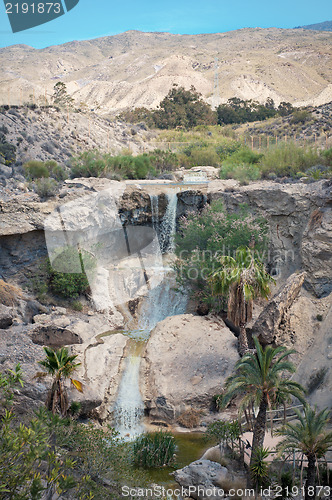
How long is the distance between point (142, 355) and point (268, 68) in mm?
85095

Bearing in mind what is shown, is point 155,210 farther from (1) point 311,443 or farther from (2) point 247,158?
(1) point 311,443

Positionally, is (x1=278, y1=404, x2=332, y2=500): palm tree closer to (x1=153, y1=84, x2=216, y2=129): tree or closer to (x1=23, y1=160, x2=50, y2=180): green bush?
(x1=23, y1=160, x2=50, y2=180): green bush

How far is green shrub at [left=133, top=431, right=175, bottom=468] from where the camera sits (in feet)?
47.3

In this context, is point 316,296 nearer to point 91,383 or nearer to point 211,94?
point 91,383

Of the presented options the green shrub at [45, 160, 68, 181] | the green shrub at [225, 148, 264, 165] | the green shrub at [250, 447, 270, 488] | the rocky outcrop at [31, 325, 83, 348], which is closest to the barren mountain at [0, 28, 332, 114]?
the green shrub at [45, 160, 68, 181]

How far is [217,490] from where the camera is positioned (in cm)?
1294

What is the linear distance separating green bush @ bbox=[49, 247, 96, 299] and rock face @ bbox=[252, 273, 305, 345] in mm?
9091

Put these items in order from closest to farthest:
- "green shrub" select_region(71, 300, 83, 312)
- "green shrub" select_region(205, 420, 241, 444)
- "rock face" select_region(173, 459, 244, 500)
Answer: "rock face" select_region(173, 459, 244, 500) → "green shrub" select_region(205, 420, 241, 444) → "green shrub" select_region(71, 300, 83, 312)

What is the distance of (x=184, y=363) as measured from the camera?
18844 millimetres

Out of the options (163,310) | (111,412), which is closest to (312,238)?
(163,310)

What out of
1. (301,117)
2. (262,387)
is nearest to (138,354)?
(262,387)

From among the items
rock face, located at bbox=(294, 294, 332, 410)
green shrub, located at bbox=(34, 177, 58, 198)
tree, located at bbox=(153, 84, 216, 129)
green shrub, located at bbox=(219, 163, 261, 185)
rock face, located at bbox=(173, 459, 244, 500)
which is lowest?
rock face, located at bbox=(173, 459, 244, 500)

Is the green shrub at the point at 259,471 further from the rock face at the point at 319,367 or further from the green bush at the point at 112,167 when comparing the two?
the green bush at the point at 112,167

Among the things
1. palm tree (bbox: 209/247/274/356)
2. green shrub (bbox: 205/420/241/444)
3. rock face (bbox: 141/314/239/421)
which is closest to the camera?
green shrub (bbox: 205/420/241/444)
